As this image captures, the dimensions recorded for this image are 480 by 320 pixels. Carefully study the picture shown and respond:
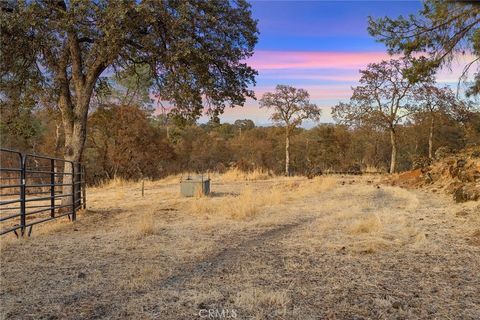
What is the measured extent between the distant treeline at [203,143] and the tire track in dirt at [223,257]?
23.0 feet

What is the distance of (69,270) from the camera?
215 inches

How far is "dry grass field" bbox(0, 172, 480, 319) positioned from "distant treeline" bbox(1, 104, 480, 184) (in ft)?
22.2

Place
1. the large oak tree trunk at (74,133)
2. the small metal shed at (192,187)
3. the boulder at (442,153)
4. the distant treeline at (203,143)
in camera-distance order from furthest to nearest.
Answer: the distant treeline at (203,143) < the boulder at (442,153) < the small metal shed at (192,187) < the large oak tree trunk at (74,133)

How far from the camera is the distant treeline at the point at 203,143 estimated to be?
2954cm

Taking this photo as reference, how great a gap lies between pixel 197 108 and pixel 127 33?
2.80m

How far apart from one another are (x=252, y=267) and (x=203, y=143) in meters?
44.4

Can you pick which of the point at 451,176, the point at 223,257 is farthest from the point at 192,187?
the point at 223,257

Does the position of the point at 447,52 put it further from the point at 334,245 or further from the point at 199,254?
the point at 199,254

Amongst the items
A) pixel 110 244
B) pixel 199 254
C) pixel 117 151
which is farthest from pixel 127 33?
pixel 117 151

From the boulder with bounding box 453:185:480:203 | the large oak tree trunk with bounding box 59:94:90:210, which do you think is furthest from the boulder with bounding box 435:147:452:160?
the large oak tree trunk with bounding box 59:94:90:210

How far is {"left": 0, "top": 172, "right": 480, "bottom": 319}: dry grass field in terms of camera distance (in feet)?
13.3

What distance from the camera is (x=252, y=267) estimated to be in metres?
5.48

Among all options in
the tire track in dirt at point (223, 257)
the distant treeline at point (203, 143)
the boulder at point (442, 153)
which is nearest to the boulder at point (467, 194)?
the tire track in dirt at point (223, 257)

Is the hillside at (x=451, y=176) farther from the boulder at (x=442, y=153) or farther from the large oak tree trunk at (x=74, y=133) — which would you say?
the large oak tree trunk at (x=74, y=133)
